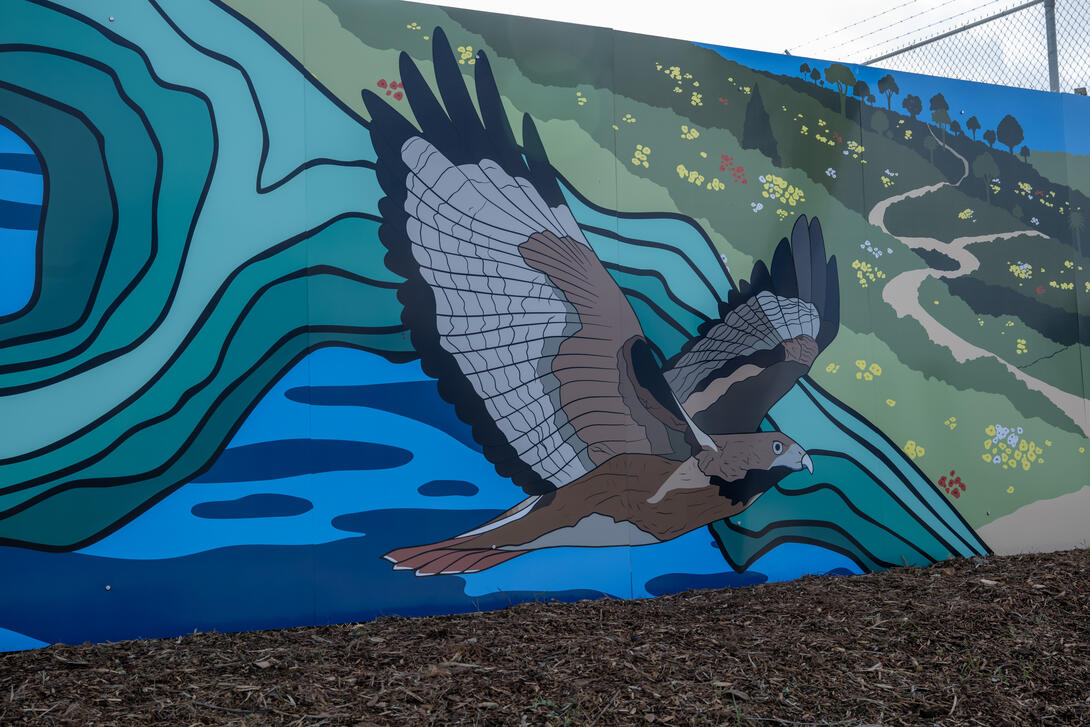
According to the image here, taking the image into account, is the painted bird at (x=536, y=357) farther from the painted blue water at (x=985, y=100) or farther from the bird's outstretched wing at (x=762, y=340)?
the painted blue water at (x=985, y=100)

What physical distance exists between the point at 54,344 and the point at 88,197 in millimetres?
646

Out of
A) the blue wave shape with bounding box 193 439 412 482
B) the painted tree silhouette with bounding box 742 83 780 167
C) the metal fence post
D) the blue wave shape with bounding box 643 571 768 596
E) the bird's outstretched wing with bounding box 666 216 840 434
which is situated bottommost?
the blue wave shape with bounding box 643 571 768 596

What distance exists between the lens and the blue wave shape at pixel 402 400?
3836 mm

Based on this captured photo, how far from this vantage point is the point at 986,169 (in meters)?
5.36

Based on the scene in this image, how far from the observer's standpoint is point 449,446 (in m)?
4.01

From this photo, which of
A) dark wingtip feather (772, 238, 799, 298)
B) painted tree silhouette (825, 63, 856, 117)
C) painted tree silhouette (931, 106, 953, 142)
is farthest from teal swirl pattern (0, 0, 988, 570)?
painted tree silhouette (931, 106, 953, 142)

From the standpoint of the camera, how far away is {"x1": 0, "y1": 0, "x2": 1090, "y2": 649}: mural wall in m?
3.54

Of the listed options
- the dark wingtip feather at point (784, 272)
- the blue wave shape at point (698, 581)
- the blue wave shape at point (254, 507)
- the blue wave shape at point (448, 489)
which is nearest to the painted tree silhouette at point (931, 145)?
the dark wingtip feather at point (784, 272)

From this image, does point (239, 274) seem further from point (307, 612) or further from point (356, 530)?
point (307, 612)

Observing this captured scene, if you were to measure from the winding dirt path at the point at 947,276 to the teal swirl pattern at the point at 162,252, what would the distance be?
9.81ft

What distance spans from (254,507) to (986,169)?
4.86 m

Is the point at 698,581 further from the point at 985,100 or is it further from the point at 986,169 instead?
the point at 985,100

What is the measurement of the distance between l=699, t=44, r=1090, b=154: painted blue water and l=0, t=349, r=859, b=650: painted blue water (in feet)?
9.21

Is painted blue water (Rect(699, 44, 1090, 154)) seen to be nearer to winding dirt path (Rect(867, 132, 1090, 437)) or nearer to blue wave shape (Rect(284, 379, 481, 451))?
winding dirt path (Rect(867, 132, 1090, 437))
